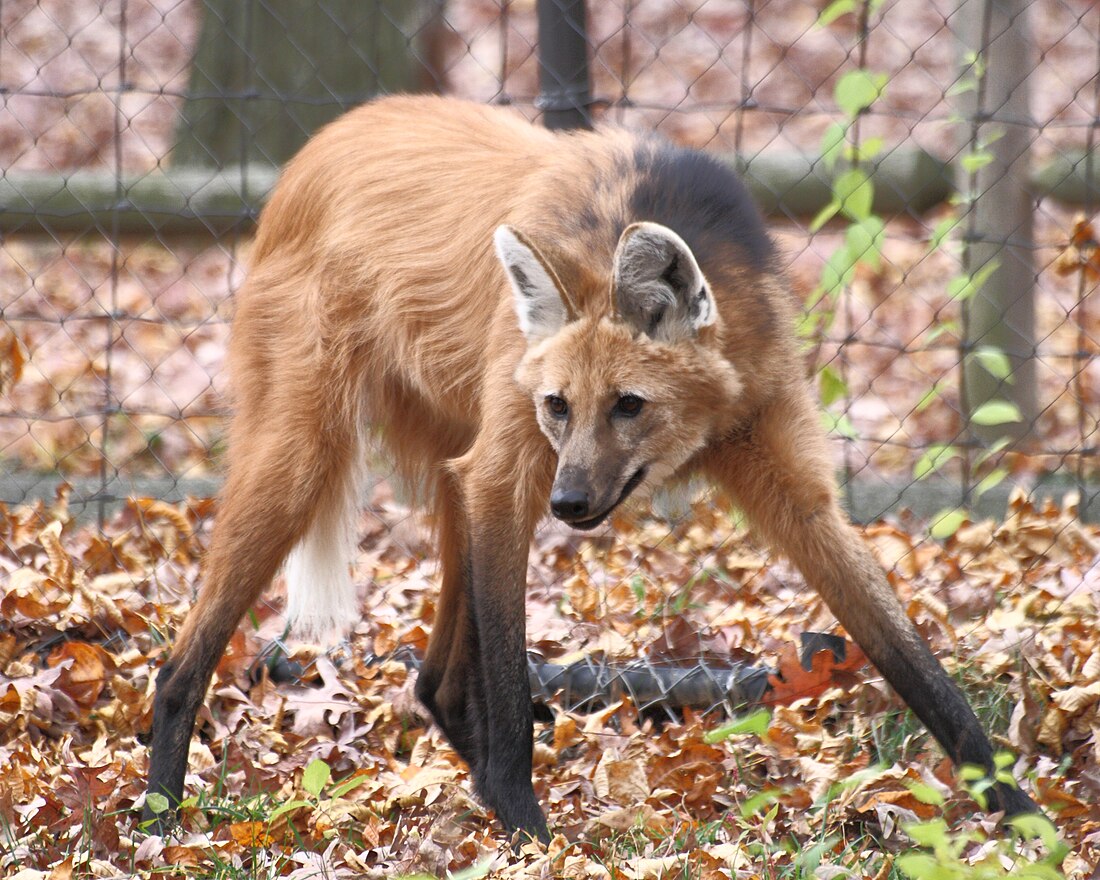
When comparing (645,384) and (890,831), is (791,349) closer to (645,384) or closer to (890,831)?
(645,384)

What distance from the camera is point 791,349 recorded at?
2861 mm

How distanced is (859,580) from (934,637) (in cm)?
72

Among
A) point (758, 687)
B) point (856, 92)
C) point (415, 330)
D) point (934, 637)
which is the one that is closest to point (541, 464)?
point (415, 330)

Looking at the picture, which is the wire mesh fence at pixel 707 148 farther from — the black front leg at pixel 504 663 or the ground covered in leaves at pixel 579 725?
the black front leg at pixel 504 663

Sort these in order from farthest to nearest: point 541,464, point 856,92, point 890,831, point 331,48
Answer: point 331,48, point 856,92, point 541,464, point 890,831

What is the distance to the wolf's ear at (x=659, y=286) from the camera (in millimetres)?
2508

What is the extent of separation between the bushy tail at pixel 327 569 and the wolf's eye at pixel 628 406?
2.90 ft

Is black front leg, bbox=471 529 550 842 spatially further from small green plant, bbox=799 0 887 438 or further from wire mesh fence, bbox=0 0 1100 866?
small green plant, bbox=799 0 887 438

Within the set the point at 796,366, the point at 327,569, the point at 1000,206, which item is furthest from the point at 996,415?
the point at 327,569

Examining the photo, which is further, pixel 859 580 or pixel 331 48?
pixel 331 48

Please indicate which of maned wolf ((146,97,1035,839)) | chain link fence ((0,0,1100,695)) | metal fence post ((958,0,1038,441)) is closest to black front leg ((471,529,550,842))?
maned wolf ((146,97,1035,839))

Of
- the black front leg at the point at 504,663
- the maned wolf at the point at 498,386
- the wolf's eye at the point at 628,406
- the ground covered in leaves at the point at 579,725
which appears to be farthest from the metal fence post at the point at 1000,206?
the black front leg at the point at 504,663

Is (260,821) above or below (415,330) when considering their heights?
below

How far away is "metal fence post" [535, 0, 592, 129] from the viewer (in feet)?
12.3
